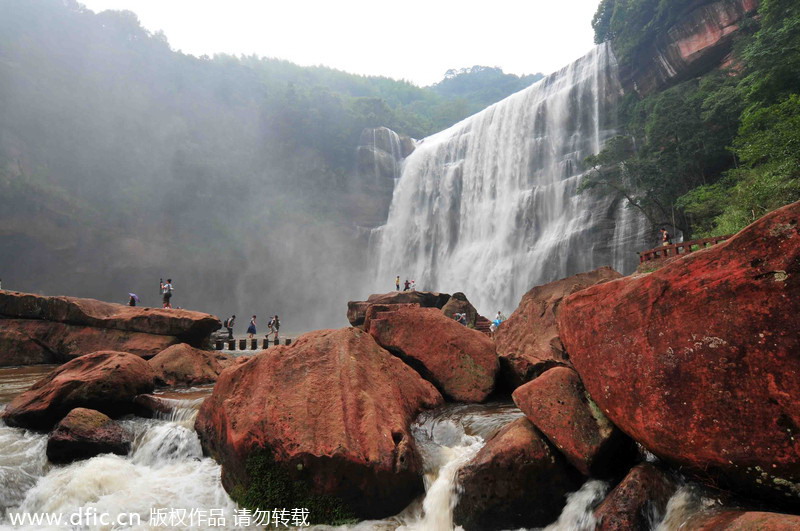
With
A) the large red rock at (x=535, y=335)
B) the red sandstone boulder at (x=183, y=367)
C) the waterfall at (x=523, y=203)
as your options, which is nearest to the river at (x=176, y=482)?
the large red rock at (x=535, y=335)

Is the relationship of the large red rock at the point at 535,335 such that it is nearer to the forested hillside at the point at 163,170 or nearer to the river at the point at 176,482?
the river at the point at 176,482

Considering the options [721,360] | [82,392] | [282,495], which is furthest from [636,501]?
[82,392]

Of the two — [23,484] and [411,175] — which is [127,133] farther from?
[23,484]

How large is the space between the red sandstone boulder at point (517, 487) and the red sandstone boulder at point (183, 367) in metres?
8.26

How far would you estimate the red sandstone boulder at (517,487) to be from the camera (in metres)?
4.19

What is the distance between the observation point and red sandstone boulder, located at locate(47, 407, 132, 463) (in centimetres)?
623

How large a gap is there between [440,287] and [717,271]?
31.8 m

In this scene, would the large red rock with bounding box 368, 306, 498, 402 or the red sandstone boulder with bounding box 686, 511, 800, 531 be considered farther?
the large red rock with bounding box 368, 306, 498, 402

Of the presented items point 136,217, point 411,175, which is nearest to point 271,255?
point 136,217

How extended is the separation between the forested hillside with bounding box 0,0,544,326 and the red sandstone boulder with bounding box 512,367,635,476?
40799 millimetres

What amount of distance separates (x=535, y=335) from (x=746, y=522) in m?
6.28

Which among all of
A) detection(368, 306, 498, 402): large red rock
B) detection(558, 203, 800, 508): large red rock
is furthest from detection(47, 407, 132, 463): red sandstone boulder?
detection(558, 203, 800, 508): large red rock

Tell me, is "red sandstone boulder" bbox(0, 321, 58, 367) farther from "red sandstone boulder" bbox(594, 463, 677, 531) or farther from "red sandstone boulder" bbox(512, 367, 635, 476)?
"red sandstone boulder" bbox(594, 463, 677, 531)

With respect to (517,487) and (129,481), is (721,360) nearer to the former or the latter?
(517,487)
